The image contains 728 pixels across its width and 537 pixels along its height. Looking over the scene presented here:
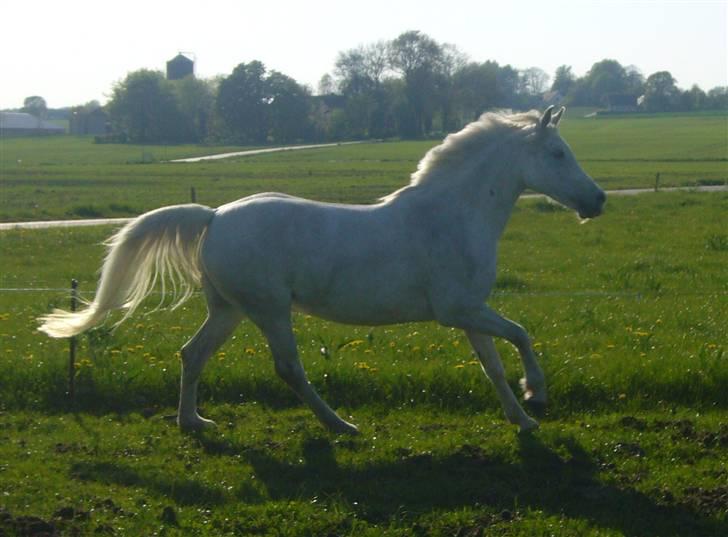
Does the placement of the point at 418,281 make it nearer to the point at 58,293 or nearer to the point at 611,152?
the point at 58,293

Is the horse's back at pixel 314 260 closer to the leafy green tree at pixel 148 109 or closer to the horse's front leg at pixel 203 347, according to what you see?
the horse's front leg at pixel 203 347

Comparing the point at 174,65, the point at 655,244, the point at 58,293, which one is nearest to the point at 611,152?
the point at 655,244

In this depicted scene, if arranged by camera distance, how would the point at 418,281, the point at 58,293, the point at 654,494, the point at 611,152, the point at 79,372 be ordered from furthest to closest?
1. the point at 611,152
2. the point at 58,293
3. the point at 79,372
4. the point at 418,281
5. the point at 654,494

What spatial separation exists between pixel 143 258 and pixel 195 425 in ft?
4.25

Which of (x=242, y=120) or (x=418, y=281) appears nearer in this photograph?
(x=418, y=281)

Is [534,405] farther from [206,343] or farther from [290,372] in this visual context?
[206,343]

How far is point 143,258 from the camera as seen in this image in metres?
8.01

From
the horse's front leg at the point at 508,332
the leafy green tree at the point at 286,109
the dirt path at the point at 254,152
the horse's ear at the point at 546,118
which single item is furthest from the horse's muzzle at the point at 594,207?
the leafy green tree at the point at 286,109

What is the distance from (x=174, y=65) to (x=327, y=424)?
145m

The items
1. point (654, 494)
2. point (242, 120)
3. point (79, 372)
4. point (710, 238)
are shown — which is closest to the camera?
point (654, 494)

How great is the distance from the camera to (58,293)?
14766 millimetres

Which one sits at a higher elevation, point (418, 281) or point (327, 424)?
point (418, 281)

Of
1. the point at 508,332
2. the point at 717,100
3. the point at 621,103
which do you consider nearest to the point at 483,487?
the point at 508,332

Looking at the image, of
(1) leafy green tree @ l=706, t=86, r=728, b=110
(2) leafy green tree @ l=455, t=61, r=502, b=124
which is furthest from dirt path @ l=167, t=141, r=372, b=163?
(1) leafy green tree @ l=706, t=86, r=728, b=110
